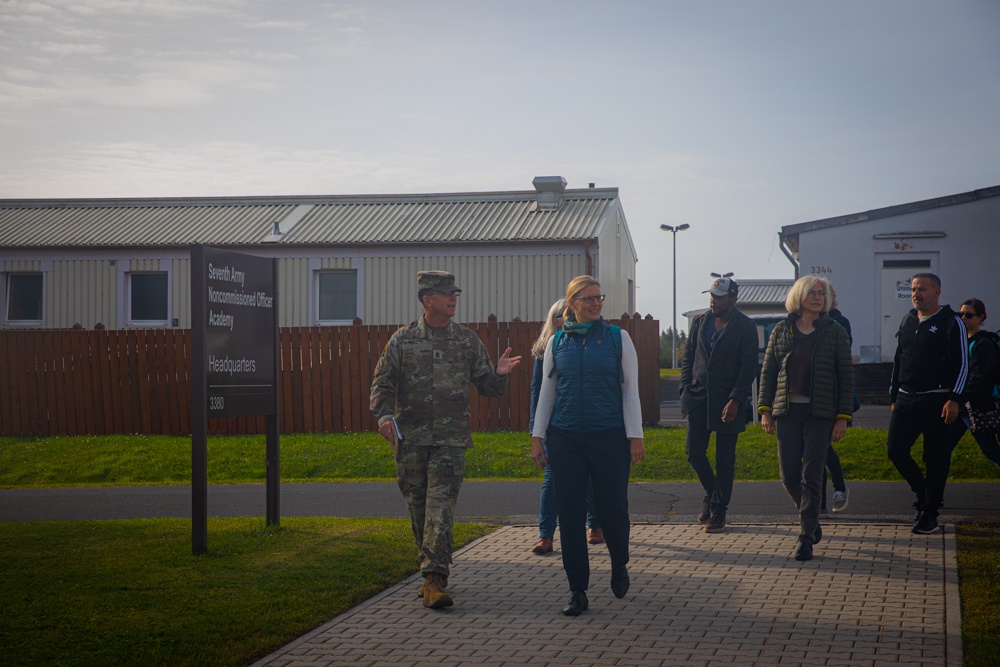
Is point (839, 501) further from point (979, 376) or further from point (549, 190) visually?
point (549, 190)

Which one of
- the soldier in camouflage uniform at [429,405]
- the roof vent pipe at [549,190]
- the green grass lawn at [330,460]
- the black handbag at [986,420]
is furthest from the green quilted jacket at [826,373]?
the roof vent pipe at [549,190]

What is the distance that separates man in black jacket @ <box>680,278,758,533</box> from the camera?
8477 millimetres

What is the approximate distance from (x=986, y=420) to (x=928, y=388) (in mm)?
1820

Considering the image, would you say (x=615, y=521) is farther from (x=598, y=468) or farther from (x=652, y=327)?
(x=652, y=327)

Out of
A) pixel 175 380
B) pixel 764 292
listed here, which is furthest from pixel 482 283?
pixel 764 292

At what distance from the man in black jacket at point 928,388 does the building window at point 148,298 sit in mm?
19793

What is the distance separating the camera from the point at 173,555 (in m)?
7.89

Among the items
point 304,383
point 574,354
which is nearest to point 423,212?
point 304,383

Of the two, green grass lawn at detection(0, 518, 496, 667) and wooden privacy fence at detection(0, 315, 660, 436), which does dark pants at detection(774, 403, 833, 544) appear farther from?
wooden privacy fence at detection(0, 315, 660, 436)

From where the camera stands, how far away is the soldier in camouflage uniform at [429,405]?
21.5 feet

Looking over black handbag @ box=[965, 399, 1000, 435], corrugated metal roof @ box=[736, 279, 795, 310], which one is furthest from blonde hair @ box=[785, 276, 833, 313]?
corrugated metal roof @ box=[736, 279, 795, 310]

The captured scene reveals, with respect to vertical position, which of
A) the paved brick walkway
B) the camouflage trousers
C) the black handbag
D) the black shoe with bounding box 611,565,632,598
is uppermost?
the black handbag

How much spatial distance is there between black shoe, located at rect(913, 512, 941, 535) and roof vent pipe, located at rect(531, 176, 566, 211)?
18508 millimetres

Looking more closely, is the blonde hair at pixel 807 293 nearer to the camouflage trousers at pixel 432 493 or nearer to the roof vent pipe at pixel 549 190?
the camouflage trousers at pixel 432 493
